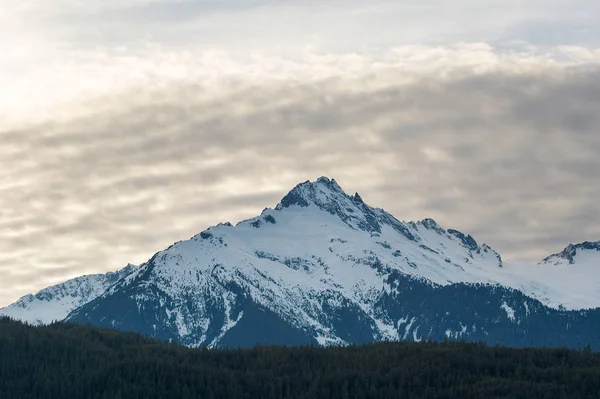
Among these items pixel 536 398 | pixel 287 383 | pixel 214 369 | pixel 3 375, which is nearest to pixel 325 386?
pixel 287 383

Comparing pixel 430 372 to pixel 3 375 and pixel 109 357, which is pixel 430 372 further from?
pixel 3 375

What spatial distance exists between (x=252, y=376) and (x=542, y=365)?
27955mm

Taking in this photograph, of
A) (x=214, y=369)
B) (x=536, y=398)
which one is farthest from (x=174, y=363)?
(x=536, y=398)

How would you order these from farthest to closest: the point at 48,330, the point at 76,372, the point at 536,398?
1. the point at 48,330
2. the point at 76,372
3. the point at 536,398

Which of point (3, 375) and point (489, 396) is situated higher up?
point (3, 375)

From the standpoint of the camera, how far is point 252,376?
12525 centimetres

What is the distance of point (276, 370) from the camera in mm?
127500

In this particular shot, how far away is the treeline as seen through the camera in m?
120

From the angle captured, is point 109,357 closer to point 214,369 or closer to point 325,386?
point 214,369

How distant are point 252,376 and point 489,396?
2267 centimetres

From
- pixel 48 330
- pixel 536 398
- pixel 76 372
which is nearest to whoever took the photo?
pixel 536 398

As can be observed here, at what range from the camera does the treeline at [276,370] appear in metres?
120

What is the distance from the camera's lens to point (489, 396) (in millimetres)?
116812

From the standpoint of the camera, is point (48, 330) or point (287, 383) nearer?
point (287, 383)
